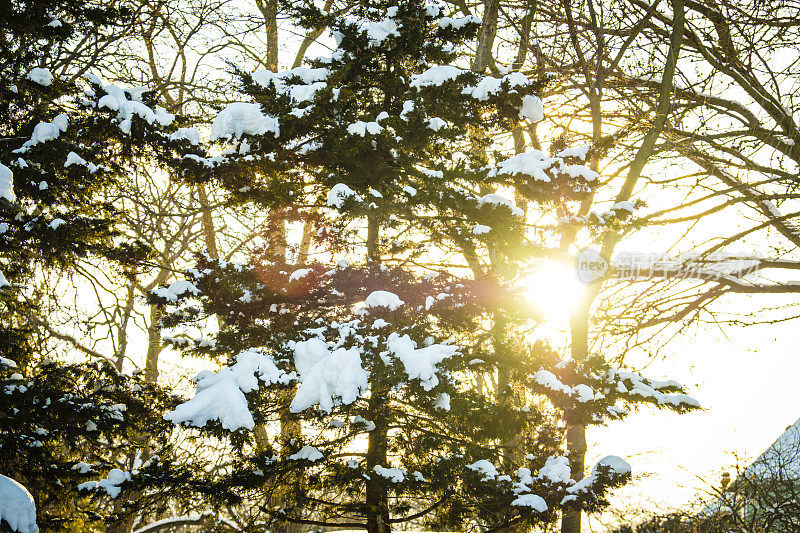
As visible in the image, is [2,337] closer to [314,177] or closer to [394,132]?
[314,177]

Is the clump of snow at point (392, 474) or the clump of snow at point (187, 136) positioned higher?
the clump of snow at point (187, 136)

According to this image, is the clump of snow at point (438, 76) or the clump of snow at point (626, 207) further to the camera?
the clump of snow at point (438, 76)

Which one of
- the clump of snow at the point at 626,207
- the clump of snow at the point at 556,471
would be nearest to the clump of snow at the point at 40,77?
the clump of snow at the point at 626,207

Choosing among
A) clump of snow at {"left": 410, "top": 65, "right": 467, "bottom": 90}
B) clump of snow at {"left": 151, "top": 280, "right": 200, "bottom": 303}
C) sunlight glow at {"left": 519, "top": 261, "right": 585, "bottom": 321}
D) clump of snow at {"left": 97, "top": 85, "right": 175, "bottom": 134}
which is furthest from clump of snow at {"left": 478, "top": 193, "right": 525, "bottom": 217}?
clump of snow at {"left": 97, "top": 85, "right": 175, "bottom": 134}

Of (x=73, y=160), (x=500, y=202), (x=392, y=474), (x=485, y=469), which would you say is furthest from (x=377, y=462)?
(x=73, y=160)

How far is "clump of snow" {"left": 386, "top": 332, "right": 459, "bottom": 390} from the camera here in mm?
3941

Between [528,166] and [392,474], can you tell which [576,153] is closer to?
[528,166]

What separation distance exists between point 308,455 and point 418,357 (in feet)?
5.96

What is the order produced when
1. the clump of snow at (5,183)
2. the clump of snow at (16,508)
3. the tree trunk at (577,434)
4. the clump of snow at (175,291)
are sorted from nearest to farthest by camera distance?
the clump of snow at (16,508)
the clump of snow at (5,183)
the clump of snow at (175,291)
the tree trunk at (577,434)

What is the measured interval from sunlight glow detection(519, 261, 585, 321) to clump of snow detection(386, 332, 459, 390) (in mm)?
2129

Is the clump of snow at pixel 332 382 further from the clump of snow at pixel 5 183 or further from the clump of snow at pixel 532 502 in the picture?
the clump of snow at pixel 5 183

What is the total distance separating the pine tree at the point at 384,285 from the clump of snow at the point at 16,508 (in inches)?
62.3

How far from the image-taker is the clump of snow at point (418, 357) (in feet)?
12.9

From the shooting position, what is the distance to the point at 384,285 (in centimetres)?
535
